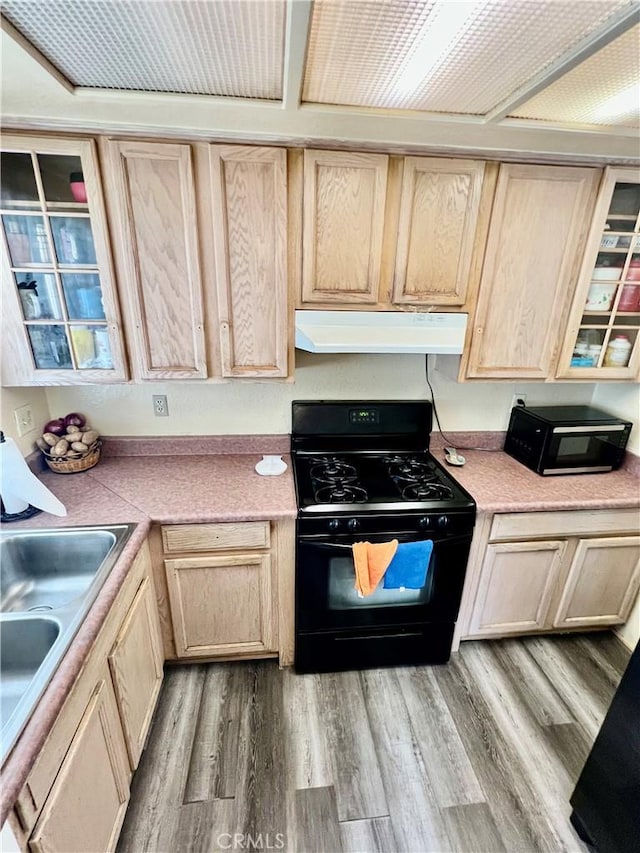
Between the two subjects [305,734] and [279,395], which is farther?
[279,395]

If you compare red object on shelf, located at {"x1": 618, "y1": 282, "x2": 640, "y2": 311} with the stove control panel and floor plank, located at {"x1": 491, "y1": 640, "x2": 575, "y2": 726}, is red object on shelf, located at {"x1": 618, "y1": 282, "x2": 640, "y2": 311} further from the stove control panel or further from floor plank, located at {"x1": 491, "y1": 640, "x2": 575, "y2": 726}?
floor plank, located at {"x1": 491, "y1": 640, "x2": 575, "y2": 726}

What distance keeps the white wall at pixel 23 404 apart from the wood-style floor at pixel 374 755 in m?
1.31

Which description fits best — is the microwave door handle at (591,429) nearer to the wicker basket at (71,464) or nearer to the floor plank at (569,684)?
the floor plank at (569,684)

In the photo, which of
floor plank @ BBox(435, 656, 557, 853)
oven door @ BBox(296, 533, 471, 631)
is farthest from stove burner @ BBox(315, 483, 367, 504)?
floor plank @ BBox(435, 656, 557, 853)

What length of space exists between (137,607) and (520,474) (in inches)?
72.6

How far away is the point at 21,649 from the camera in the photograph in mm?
1092

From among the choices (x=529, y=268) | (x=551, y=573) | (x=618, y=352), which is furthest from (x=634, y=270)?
(x=551, y=573)

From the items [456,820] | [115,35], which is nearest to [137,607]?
[456,820]

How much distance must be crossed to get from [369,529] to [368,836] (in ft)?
3.40

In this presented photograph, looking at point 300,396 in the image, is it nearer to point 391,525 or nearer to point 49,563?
point 391,525

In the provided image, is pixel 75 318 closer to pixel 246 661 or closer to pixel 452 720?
pixel 246 661

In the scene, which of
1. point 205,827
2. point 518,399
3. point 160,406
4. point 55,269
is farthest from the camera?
point 518,399

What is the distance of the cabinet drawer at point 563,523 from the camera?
1806 mm

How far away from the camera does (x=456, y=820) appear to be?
142 cm
